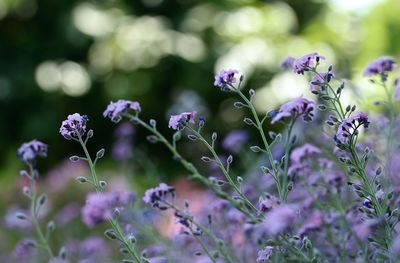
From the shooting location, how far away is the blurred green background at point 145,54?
13000 millimetres

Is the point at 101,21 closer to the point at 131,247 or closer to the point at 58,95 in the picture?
the point at 58,95

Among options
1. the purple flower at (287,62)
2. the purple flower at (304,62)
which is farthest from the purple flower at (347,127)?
the purple flower at (287,62)

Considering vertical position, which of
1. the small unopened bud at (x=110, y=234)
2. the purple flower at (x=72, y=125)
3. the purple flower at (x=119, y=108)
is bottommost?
the small unopened bud at (x=110, y=234)

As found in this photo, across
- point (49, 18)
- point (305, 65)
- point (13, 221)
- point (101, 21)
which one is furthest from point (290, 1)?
point (305, 65)

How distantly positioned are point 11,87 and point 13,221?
29.3 feet

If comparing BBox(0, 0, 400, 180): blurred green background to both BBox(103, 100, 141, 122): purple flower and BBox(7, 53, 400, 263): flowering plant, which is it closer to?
BBox(7, 53, 400, 263): flowering plant

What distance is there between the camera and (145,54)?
13422mm

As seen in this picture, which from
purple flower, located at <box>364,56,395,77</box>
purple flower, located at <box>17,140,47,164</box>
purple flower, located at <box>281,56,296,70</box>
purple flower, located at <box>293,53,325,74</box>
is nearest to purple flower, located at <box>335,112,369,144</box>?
purple flower, located at <box>293,53,325,74</box>

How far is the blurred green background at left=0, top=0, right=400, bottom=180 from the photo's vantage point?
13.0m

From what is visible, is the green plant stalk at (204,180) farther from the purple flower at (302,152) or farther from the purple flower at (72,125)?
the purple flower at (302,152)

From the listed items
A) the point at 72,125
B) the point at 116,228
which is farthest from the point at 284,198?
the point at 72,125

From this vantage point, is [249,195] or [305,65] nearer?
[305,65]

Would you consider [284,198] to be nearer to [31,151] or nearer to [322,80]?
[322,80]

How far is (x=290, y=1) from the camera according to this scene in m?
14.2
